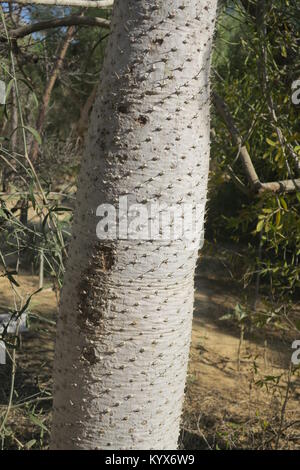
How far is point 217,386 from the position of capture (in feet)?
14.8

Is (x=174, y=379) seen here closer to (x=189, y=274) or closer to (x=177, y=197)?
(x=189, y=274)

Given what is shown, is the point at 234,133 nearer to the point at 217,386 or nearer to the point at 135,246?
the point at 135,246

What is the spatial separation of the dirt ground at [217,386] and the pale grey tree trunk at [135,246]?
3.30 feet

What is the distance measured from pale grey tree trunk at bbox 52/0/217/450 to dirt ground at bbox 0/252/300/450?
3.30 ft

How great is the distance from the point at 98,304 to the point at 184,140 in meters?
0.38

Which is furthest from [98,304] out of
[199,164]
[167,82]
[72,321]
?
[167,82]

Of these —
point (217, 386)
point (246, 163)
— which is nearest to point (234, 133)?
point (246, 163)

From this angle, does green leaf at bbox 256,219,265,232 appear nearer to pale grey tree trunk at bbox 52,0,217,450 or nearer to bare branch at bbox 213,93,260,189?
bare branch at bbox 213,93,260,189

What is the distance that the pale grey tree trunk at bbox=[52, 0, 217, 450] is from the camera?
1168mm

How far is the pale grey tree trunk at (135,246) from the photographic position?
3.83ft

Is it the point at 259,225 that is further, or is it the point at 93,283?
the point at 259,225

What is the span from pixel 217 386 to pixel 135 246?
3537mm

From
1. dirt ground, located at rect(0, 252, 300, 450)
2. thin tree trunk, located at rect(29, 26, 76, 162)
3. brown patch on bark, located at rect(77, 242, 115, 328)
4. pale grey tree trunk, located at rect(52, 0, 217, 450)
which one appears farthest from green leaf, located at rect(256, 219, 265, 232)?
thin tree trunk, located at rect(29, 26, 76, 162)

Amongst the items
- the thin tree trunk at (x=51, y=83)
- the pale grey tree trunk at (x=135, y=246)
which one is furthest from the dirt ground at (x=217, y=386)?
the thin tree trunk at (x=51, y=83)
